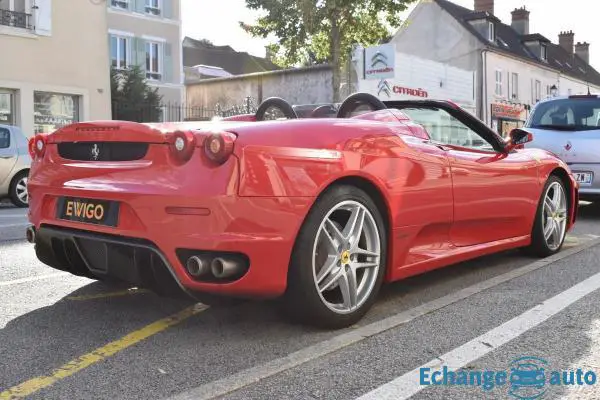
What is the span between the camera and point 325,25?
954 inches

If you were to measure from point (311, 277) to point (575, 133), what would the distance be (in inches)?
237

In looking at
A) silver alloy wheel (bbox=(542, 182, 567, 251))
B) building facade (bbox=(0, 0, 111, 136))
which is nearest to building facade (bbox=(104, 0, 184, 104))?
building facade (bbox=(0, 0, 111, 136))

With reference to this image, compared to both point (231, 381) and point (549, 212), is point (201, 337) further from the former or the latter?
point (549, 212)

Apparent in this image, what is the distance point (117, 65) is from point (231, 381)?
2640 cm

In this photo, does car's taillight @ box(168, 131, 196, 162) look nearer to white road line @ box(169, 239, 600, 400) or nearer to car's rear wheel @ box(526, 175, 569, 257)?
white road line @ box(169, 239, 600, 400)

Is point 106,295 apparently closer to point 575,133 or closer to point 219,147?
point 219,147

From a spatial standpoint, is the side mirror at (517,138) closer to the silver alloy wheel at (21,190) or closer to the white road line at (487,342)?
the white road line at (487,342)

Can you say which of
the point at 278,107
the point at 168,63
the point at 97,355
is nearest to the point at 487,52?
the point at 168,63

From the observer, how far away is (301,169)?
2.99 metres

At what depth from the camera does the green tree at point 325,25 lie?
2334cm

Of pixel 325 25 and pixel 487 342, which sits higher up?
pixel 325 25

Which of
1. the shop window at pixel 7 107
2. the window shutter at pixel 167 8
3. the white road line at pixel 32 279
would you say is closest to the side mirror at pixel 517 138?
the white road line at pixel 32 279

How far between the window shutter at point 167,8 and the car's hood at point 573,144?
2317 centimetres

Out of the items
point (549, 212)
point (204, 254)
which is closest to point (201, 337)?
point (204, 254)
